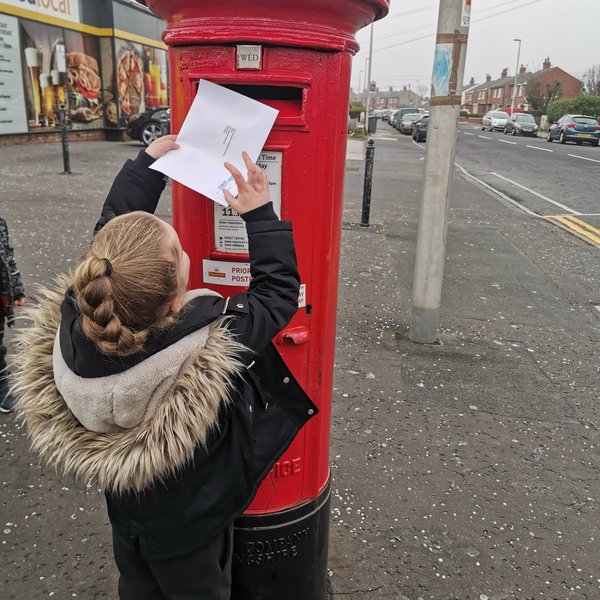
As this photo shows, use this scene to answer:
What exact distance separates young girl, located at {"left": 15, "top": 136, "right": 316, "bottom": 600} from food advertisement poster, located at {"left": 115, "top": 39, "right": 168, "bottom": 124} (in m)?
21.0

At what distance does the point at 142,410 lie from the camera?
59.0 inches

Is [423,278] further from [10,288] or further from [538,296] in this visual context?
[10,288]

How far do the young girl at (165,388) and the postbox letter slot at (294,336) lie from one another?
0.21 meters

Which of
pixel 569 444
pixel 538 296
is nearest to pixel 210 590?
pixel 569 444

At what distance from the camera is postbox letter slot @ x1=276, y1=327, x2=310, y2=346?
1979 mm

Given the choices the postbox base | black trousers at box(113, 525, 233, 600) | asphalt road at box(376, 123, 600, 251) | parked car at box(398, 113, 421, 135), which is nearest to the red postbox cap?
black trousers at box(113, 525, 233, 600)

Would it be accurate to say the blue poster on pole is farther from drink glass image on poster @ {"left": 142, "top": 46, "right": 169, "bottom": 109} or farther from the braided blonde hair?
drink glass image on poster @ {"left": 142, "top": 46, "right": 169, "bottom": 109}

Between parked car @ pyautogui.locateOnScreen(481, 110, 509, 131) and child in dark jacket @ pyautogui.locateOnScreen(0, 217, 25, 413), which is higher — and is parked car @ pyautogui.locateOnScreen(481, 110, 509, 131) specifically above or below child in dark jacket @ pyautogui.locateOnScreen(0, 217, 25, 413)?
above

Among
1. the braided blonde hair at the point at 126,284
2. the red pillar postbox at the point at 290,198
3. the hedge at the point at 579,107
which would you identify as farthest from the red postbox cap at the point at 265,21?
the hedge at the point at 579,107

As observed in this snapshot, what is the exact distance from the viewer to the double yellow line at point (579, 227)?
893cm

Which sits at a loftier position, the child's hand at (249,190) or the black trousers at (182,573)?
the child's hand at (249,190)

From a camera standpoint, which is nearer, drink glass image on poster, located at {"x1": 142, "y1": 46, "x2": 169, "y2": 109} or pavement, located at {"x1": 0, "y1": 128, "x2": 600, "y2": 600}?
pavement, located at {"x1": 0, "y1": 128, "x2": 600, "y2": 600}

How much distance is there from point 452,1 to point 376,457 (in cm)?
315

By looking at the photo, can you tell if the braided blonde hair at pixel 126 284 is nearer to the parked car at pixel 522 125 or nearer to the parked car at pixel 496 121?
the parked car at pixel 522 125
